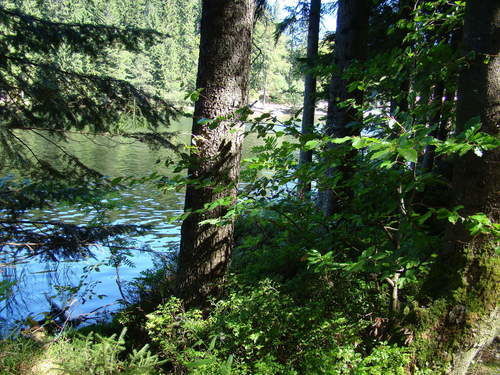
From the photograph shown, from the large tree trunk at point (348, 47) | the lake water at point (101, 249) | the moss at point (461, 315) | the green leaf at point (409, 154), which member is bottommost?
the lake water at point (101, 249)

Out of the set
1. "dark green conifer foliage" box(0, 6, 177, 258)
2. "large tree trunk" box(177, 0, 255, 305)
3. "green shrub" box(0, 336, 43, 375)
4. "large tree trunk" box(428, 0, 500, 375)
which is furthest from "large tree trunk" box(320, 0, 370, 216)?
"green shrub" box(0, 336, 43, 375)

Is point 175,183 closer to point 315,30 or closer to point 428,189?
point 428,189

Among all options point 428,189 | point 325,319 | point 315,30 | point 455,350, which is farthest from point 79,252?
point 315,30

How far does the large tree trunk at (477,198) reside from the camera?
198 cm

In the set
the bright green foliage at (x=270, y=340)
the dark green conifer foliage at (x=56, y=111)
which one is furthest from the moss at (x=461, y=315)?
the dark green conifer foliage at (x=56, y=111)

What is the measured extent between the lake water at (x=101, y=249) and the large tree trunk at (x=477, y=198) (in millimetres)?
A: 2199

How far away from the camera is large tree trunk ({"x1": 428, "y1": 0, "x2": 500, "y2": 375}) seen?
198 cm

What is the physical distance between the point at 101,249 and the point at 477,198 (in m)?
7.34

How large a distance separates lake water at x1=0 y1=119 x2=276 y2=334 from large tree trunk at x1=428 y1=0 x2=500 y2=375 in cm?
220

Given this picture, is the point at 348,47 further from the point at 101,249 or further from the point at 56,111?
the point at 101,249

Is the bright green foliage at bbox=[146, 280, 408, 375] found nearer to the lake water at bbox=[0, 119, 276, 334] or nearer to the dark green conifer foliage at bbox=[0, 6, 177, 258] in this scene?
the lake water at bbox=[0, 119, 276, 334]

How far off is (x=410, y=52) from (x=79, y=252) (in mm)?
4485

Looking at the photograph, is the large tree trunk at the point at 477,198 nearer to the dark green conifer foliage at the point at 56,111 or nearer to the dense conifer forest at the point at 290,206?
the dense conifer forest at the point at 290,206

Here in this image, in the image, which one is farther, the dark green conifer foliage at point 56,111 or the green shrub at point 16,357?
the dark green conifer foliage at point 56,111
